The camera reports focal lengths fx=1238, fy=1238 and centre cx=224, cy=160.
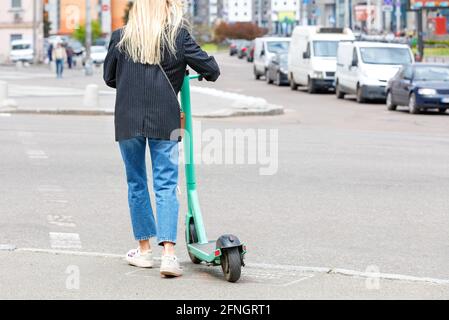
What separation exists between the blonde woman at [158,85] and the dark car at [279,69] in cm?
4123

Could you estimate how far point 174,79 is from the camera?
304 inches

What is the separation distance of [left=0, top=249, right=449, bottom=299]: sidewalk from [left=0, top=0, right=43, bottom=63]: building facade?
8480cm

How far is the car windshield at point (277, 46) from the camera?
176 feet

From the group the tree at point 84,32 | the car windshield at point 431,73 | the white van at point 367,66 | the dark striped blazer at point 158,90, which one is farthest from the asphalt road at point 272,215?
the tree at point 84,32

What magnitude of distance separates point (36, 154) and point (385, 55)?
2234cm

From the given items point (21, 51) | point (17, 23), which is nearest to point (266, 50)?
point (21, 51)

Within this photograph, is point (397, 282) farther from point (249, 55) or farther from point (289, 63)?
point (249, 55)

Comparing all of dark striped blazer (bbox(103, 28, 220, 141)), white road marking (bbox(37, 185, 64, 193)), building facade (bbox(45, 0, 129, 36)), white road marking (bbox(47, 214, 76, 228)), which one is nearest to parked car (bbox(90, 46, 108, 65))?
building facade (bbox(45, 0, 129, 36))

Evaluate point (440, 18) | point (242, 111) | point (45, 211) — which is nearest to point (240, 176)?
point (45, 211)

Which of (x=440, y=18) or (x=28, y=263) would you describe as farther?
(x=440, y=18)

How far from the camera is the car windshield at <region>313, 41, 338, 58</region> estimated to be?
142ft

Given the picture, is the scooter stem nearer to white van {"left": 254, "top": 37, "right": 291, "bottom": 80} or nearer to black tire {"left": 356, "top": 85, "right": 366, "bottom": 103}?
black tire {"left": 356, "top": 85, "right": 366, "bottom": 103}

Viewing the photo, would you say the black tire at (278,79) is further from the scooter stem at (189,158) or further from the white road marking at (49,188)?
the scooter stem at (189,158)

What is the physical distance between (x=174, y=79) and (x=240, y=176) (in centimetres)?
682
